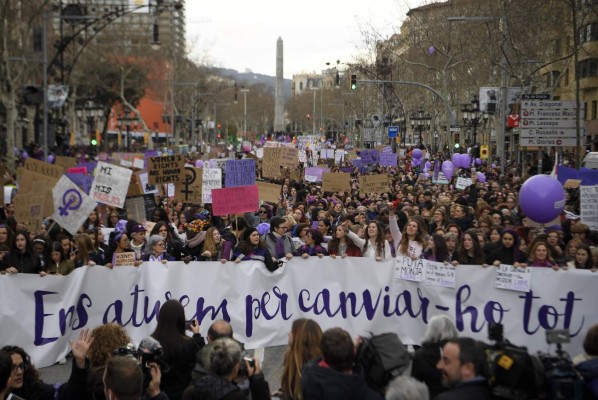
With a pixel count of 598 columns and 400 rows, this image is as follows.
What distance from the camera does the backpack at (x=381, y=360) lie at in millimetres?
5141

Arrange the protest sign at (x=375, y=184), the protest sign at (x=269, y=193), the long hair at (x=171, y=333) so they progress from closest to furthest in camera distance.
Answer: the long hair at (x=171, y=333) → the protest sign at (x=269, y=193) → the protest sign at (x=375, y=184)

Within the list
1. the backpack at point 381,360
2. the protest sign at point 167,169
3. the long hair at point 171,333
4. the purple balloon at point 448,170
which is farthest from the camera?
the purple balloon at point 448,170

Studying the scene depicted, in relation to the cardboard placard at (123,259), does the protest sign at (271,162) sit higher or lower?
higher

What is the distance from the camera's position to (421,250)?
1031 centimetres

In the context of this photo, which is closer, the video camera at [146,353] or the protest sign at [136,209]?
the video camera at [146,353]

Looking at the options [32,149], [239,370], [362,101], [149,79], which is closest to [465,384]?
[239,370]

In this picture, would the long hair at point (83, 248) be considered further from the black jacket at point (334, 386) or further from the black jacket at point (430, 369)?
the black jacket at point (334, 386)

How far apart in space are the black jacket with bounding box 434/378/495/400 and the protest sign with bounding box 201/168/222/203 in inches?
439

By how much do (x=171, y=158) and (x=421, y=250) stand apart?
6.87 metres

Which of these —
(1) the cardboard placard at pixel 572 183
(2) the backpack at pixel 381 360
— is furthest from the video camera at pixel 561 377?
(1) the cardboard placard at pixel 572 183

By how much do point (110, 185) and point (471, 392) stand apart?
973 centimetres

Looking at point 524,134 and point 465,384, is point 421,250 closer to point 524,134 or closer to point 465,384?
point 465,384

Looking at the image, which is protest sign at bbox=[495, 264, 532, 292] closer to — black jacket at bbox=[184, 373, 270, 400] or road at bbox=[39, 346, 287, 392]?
road at bbox=[39, 346, 287, 392]

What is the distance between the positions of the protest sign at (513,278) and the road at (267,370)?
212 cm
